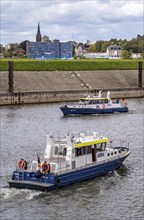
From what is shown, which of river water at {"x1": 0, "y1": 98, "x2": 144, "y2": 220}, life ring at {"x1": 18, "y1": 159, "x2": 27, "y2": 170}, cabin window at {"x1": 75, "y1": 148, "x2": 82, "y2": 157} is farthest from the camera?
cabin window at {"x1": 75, "y1": 148, "x2": 82, "y2": 157}

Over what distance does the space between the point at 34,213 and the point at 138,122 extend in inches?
1918

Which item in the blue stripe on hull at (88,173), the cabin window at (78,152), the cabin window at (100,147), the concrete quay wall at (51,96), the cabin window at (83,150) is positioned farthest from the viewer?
the concrete quay wall at (51,96)

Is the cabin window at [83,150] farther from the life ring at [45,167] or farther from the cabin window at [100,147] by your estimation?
the life ring at [45,167]

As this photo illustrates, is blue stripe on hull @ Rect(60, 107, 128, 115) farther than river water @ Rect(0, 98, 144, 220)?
Yes

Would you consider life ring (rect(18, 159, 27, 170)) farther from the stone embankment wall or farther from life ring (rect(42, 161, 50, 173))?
the stone embankment wall

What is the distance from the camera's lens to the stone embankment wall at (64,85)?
122000 millimetres

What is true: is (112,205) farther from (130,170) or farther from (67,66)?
(67,66)

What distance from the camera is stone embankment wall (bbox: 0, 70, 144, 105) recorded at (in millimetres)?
122000

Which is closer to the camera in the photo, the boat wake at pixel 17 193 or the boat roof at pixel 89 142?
the boat wake at pixel 17 193

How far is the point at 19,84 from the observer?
135 metres

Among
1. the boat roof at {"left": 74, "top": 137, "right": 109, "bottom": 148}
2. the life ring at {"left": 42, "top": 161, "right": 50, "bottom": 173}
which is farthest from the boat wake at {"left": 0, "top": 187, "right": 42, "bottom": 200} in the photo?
the boat roof at {"left": 74, "top": 137, "right": 109, "bottom": 148}

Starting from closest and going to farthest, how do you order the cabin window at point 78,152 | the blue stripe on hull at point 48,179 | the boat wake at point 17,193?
1. the boat wake at point 17,193
2. the blue stripe on hull at point 48,179
3. the cabin window at point 78,152

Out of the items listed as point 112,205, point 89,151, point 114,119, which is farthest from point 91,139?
point 114,119

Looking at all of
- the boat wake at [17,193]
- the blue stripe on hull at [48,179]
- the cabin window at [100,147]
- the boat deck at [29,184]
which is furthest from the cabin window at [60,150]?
the boat wake at [17,193]
